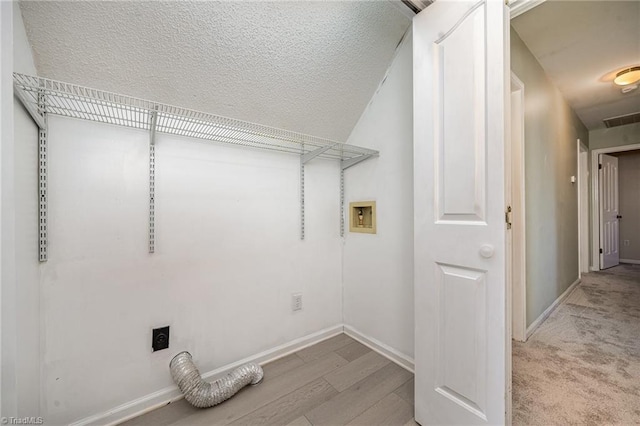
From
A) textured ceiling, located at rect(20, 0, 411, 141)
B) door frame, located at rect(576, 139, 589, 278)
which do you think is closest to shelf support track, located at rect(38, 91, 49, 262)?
textured ceiling, located at rect(20, 0, 411, 141)

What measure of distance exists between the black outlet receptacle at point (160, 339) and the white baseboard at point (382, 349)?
135 centimetres

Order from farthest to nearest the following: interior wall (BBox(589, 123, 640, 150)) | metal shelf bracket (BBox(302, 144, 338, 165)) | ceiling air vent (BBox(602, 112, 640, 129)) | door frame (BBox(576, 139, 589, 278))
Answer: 1. door frame (BBox(576, 139, 589, 278))
2. interior wall (BBox(589, 123, 640, 150))
3. ceiling air vent (BBox(602, 112, 640, 129))
4. metal shelf bracket (BBox(302, 144, 338, 165))

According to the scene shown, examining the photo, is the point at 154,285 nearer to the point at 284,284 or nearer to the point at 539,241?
the point at 284,284

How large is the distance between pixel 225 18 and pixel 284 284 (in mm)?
1637

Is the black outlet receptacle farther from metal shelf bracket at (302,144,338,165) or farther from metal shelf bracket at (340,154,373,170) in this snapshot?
metal shelf bracket at (340,154,373,170)

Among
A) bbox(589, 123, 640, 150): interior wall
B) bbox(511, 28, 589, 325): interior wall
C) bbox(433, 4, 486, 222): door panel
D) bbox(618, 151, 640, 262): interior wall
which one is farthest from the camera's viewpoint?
bbox(618, 151, 640, 262): interior wall

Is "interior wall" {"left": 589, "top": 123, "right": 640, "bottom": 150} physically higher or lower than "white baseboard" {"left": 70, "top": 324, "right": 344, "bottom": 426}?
higher

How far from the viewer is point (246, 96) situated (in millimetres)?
1479

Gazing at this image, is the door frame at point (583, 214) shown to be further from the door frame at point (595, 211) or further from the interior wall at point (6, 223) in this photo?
the interior wall at point (6, 223)

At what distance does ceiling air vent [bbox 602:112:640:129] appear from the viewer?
3.24m

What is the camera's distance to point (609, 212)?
420 cm

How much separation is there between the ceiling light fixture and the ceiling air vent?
1401 millimetres

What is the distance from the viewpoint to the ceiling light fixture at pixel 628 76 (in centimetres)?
219

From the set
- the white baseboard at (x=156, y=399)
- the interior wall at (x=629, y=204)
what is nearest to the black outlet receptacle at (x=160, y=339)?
the white baseboard at (x=156, y=399)
